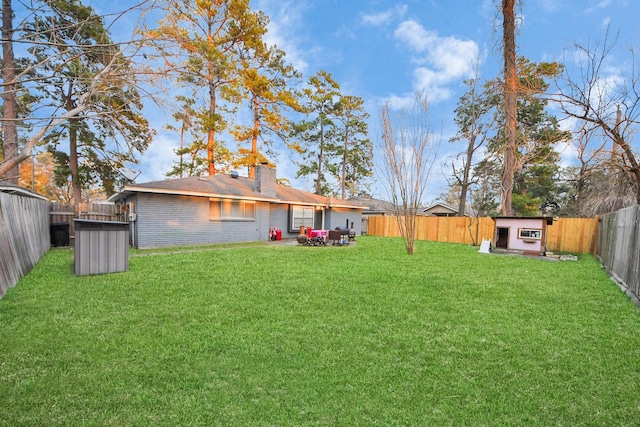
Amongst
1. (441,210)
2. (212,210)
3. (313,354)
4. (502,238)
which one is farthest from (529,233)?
(441,210)

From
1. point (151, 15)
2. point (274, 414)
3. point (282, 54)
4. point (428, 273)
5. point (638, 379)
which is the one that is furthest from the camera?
point (282, 54)

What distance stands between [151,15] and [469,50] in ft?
46.0

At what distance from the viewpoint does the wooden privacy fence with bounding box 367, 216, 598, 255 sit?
39.9 feet

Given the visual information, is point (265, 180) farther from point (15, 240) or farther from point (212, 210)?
point (15, 240)

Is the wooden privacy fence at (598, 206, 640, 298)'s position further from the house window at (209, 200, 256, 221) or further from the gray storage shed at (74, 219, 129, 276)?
the house window at (209, 200, 256, 221)

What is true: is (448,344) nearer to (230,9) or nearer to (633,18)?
(633,18)

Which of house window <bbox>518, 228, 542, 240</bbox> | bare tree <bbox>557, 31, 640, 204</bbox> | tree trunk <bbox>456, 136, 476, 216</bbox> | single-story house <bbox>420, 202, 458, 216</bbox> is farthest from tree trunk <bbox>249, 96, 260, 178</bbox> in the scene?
single-story house <bbox>420, 202, 458, 216</bbox>

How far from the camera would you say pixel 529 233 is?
10852mm

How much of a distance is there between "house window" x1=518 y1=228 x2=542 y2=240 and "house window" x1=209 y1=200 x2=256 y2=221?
1089 centimetres

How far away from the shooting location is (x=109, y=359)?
2.71m

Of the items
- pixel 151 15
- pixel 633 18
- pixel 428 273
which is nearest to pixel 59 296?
pixel 151 15

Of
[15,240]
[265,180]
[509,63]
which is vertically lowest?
[15,240]

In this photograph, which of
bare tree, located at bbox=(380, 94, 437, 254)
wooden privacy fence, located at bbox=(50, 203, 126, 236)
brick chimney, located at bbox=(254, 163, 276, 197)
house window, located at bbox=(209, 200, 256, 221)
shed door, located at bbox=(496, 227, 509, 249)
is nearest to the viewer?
bare tree, located at bbox=(380, 94, 437, 254)

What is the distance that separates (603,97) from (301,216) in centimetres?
1249
